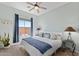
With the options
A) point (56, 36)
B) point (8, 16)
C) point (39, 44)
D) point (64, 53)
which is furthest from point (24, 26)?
point (64, 53)

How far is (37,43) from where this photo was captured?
1.59 m

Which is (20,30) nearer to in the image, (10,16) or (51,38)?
(10,16)

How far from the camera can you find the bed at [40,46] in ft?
4.96

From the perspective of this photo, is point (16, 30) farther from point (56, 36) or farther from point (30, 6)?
point (56, 36)

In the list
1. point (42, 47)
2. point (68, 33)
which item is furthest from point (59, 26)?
point (42, 47)

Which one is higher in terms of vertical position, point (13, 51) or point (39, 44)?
point (39, 44)

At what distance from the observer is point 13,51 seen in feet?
5.23

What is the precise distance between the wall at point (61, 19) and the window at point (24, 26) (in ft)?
0.80

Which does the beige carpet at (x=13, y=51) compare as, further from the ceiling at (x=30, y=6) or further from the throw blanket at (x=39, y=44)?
the ceiling at (x=30, y=6)

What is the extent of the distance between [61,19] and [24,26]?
74 cm

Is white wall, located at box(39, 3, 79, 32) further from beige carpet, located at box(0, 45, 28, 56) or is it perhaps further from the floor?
beige carpet, located at box(0, 45, 28, 56)

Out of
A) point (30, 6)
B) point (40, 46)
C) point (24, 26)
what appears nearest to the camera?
point (40, 46)

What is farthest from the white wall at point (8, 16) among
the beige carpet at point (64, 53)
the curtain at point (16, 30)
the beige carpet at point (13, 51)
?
the beige carpet at point (64, 53)

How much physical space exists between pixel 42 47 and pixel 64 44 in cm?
44
